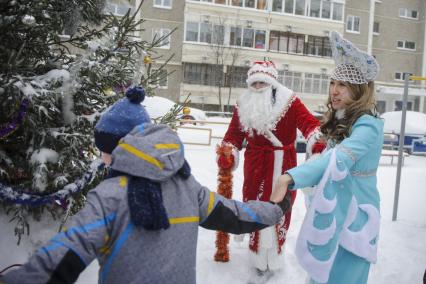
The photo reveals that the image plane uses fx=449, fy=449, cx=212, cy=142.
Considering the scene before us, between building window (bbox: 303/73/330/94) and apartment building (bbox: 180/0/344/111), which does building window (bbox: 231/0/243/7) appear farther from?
building window (bbox: 303/73/330/94)

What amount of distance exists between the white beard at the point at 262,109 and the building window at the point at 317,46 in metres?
31.9

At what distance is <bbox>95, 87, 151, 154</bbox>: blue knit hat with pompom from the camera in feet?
A: 6.04

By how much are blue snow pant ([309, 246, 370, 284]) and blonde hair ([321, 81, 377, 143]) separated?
64cm

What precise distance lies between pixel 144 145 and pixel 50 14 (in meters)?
2.19

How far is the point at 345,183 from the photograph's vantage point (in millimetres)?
2418

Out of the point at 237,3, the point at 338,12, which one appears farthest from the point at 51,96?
the point at 338,12

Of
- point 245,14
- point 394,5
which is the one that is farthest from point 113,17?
point 394,5

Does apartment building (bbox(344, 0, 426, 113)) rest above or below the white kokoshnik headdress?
above

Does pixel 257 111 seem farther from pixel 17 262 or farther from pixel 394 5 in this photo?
pixel 394 5

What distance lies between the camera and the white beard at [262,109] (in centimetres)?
434

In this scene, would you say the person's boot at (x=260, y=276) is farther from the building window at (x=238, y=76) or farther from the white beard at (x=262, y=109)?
the building window at (x=238, y=76)

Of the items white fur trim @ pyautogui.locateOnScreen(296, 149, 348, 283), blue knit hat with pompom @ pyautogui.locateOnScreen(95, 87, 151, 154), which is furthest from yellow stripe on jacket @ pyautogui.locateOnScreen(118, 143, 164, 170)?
white fur trim @ pyautogui.locateOnScreen(296, 149, 348, 283)

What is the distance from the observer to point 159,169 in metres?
1.66

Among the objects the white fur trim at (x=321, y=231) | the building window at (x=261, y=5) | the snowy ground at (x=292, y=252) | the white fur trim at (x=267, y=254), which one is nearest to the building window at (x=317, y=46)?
the building window at (x=261, y=5)
